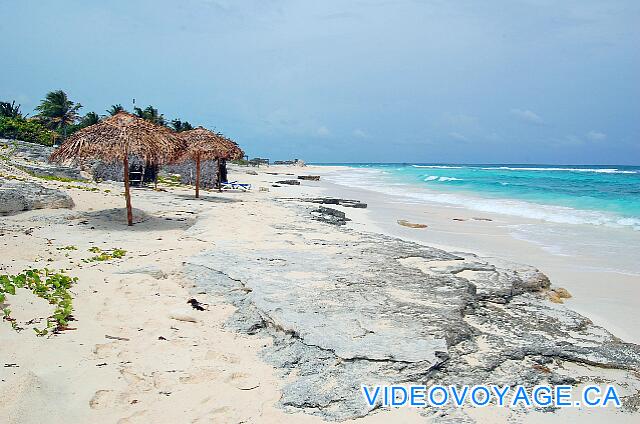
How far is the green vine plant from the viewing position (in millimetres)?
3891

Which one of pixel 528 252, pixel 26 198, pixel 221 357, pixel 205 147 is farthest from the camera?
pixel 205 147

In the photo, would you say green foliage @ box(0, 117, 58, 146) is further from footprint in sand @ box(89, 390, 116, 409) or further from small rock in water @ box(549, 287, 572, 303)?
small rock in water @ box(549, 287, 572, 303)

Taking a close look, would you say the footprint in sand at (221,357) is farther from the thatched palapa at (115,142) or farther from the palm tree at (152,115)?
the palm tree at (152,115)

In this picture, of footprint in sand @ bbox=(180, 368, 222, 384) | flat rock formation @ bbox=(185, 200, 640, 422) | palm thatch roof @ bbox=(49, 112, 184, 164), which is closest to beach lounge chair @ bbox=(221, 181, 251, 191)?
palm thatch roof @ bbox=(49, 112, 184, 164)

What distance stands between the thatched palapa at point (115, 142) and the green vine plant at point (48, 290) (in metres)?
4.11

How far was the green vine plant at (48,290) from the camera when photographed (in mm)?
3891

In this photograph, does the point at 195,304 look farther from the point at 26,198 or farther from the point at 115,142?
the point at 26,198

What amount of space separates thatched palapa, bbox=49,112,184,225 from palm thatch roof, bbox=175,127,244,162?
17.1 ft

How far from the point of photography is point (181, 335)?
13.2 feet

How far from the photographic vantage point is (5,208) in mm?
9086

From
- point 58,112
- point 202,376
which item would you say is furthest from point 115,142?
point 58,112

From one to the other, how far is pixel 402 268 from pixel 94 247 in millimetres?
4767

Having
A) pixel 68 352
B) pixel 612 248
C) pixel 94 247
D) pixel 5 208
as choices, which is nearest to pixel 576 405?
pixel 68 352

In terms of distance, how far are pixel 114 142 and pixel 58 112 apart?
31.9 m
